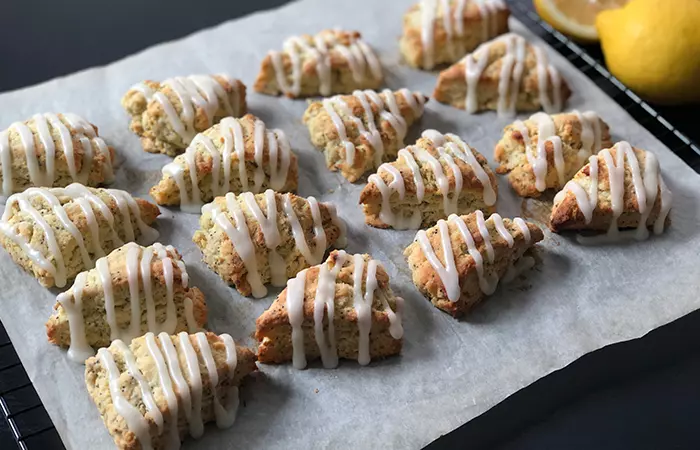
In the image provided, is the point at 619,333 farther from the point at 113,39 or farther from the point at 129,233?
the point at 113,39

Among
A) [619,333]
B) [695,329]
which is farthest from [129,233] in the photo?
[695,329]

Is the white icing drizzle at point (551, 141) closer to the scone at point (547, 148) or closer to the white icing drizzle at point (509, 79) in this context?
the scone at point (547, 148)

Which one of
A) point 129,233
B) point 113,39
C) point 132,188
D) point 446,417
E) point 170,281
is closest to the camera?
point 446,417

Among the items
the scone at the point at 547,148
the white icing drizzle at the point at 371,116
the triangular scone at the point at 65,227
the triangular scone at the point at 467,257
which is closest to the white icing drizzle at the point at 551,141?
the scone at the point at 547,148

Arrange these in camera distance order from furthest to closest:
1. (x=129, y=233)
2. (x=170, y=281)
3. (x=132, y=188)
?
(x=132, y=188) → (x=129, y=233) → (x=170, y=281)

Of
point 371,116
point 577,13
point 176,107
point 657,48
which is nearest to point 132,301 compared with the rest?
point 176,107

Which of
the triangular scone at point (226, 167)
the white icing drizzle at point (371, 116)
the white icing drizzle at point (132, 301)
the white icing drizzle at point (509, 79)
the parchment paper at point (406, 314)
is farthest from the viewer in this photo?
the white icing drizzle at point (509, 79)
